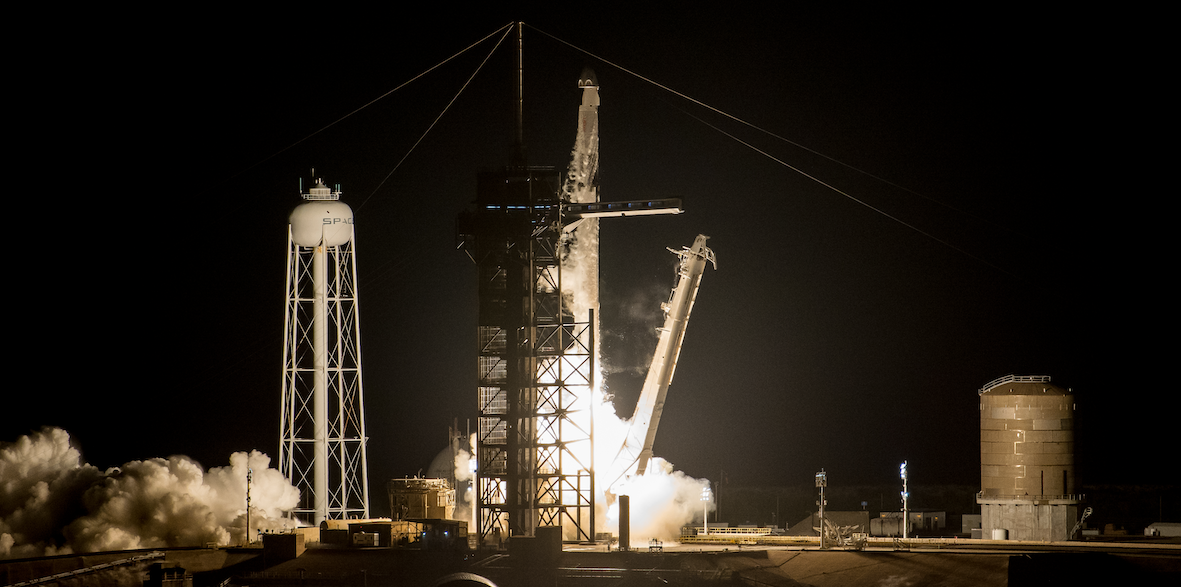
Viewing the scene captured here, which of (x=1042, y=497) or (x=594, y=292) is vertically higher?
(x=594, y=292)

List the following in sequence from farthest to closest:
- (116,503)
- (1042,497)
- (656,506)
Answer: (656,506) < (1042,497) < (116,503)

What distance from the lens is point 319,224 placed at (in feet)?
194

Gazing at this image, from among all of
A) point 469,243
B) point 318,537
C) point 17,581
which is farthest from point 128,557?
point 469,243

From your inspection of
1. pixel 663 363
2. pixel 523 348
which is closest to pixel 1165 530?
pixel 663 363

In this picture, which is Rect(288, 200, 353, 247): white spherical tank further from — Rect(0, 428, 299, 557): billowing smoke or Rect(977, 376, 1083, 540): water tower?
Rect(977, 376, 1083, 540): water tower

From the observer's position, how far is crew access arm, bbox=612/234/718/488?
58.5 metres

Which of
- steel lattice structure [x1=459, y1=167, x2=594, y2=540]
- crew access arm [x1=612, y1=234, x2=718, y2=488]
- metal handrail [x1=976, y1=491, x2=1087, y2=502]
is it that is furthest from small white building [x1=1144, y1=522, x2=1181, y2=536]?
steel lattice structure [x1=459, y1=167, x2=594, y2=540]

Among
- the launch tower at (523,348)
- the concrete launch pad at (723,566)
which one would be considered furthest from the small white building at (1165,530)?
the launch tower at (523,348)

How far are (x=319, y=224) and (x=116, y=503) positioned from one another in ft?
46.9

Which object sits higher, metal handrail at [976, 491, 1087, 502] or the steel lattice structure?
the steel lattice structure

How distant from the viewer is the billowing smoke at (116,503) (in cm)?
5704

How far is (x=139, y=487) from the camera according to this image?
58219mm

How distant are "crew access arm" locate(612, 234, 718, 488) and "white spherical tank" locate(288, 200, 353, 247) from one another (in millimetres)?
14324

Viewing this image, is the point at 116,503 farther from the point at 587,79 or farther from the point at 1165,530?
the point at 1165,530
